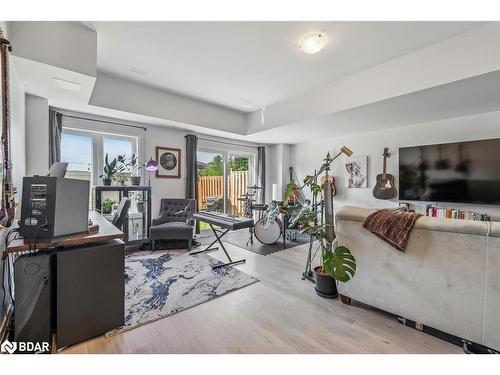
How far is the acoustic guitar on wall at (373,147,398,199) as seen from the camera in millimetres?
3975

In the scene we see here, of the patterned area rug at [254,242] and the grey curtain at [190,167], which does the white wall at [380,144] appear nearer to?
the patterned area rug at [254,242]

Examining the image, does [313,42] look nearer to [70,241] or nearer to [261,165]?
[70,241]

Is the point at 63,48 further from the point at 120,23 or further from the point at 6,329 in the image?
the point at 6,329

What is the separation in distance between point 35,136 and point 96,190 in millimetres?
975

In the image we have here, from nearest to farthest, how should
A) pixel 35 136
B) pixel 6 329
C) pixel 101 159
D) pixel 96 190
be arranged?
1. pixel 6 329
2. pixel 35 136
3. pixel 96 190
4. pixel 101 159

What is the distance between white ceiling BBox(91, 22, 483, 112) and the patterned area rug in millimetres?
2659

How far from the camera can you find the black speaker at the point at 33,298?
1.39 meters

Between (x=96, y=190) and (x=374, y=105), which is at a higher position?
(x=374, y=105)

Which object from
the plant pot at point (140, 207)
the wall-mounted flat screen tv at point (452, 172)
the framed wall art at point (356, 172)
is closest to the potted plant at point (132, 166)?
the plant pot at point (140, 207)

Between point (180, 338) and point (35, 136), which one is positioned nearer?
point (180, 338)

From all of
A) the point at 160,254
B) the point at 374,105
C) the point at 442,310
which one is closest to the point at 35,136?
the point at 160,254

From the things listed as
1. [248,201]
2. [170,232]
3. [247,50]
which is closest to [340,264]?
[247,50]

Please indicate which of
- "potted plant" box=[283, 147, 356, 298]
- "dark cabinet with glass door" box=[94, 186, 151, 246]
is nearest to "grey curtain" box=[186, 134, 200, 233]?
"dark cabinet with glass door" box=[94, 186, 151, 246]

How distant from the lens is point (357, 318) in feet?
6.16
